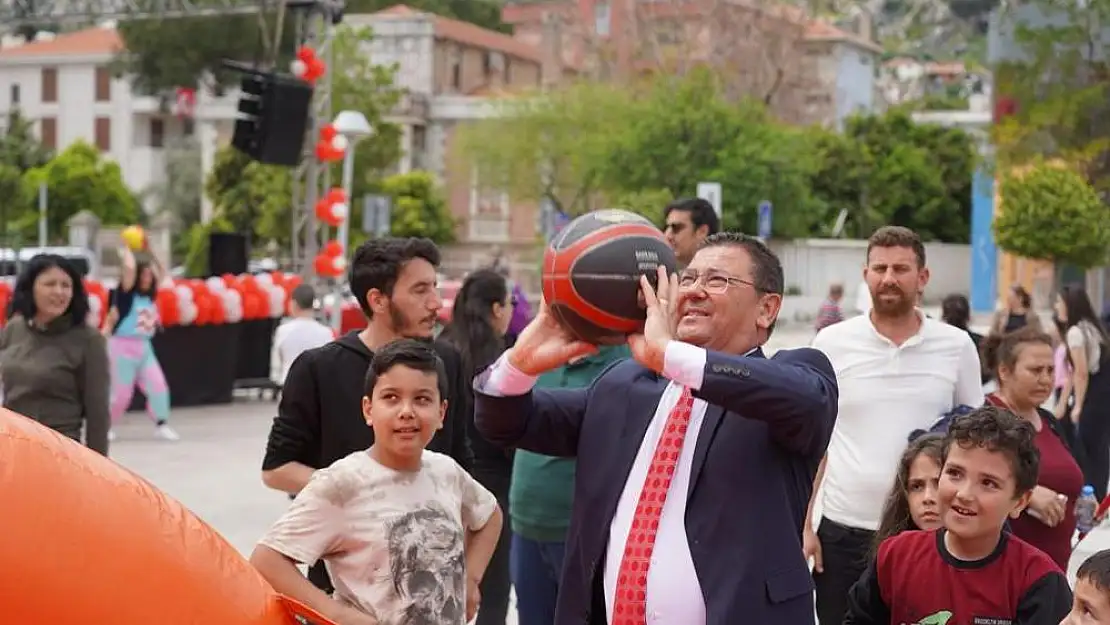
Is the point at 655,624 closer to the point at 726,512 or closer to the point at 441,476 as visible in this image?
the point at 726,512

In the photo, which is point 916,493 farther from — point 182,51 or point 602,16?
point 602,16

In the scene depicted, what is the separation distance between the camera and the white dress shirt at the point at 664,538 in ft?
12.8

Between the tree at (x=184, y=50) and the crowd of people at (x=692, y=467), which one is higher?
the tree at (x=184, y=50)

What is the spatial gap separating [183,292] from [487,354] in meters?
12.4

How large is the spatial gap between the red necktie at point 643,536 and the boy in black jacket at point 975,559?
2.53 feet

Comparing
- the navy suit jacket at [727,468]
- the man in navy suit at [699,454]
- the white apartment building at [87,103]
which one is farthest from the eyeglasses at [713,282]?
the white apartment building at [87,103]

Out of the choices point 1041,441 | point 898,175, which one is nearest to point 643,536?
point 1041,441

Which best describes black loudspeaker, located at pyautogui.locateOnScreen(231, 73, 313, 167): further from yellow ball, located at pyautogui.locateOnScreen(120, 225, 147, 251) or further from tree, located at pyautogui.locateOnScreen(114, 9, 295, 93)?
tree, located at pyautogui.locateOnScreen(114, 9, 295, 93)

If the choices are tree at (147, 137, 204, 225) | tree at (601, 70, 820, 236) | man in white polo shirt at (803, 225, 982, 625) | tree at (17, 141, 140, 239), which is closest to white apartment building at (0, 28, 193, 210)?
tree at (147, 137, 204, 225)

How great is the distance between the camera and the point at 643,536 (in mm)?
3922

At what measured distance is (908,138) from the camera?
57.5 metres

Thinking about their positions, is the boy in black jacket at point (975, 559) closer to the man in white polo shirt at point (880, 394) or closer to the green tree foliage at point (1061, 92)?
the man in white polo shirt at point (880, 394)

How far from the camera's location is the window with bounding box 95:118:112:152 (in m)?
91.3

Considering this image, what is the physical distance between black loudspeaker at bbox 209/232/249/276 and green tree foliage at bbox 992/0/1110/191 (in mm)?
20013
